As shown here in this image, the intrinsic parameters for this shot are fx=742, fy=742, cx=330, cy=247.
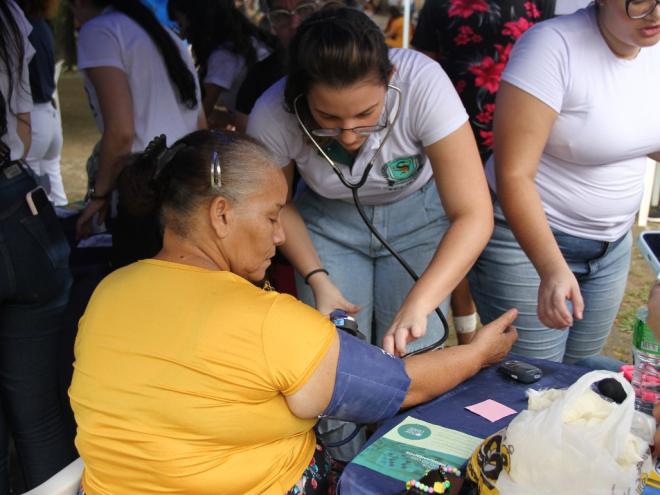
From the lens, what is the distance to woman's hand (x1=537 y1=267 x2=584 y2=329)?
1865 millimetres

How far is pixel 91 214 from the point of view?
110 inches

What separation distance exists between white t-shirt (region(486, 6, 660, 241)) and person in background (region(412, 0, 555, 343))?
0.86 metres

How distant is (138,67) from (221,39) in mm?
954

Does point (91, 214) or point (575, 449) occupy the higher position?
point (575, 449)

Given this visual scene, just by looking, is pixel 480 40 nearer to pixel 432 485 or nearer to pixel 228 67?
pixel 228 67

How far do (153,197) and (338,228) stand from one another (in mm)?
714

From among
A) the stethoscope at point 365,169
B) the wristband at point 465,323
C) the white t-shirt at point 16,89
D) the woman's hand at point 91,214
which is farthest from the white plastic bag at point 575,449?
the wristband at point 465,323

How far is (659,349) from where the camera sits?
164cm

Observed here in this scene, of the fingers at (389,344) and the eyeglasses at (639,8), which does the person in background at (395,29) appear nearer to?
the eyeglasses at (639,8)

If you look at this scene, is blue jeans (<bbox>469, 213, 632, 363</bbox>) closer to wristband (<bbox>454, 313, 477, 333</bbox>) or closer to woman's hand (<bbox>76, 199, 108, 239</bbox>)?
wristband (<bbox>454, 313, 477, 333</bbox>)

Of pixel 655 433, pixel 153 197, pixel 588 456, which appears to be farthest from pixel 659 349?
pixel 153 197

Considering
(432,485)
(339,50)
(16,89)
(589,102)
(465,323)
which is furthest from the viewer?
(465,323)

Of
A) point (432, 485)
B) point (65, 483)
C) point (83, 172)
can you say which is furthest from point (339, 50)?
point (83, 172)

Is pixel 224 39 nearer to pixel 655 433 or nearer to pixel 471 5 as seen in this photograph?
pixel 471 5
